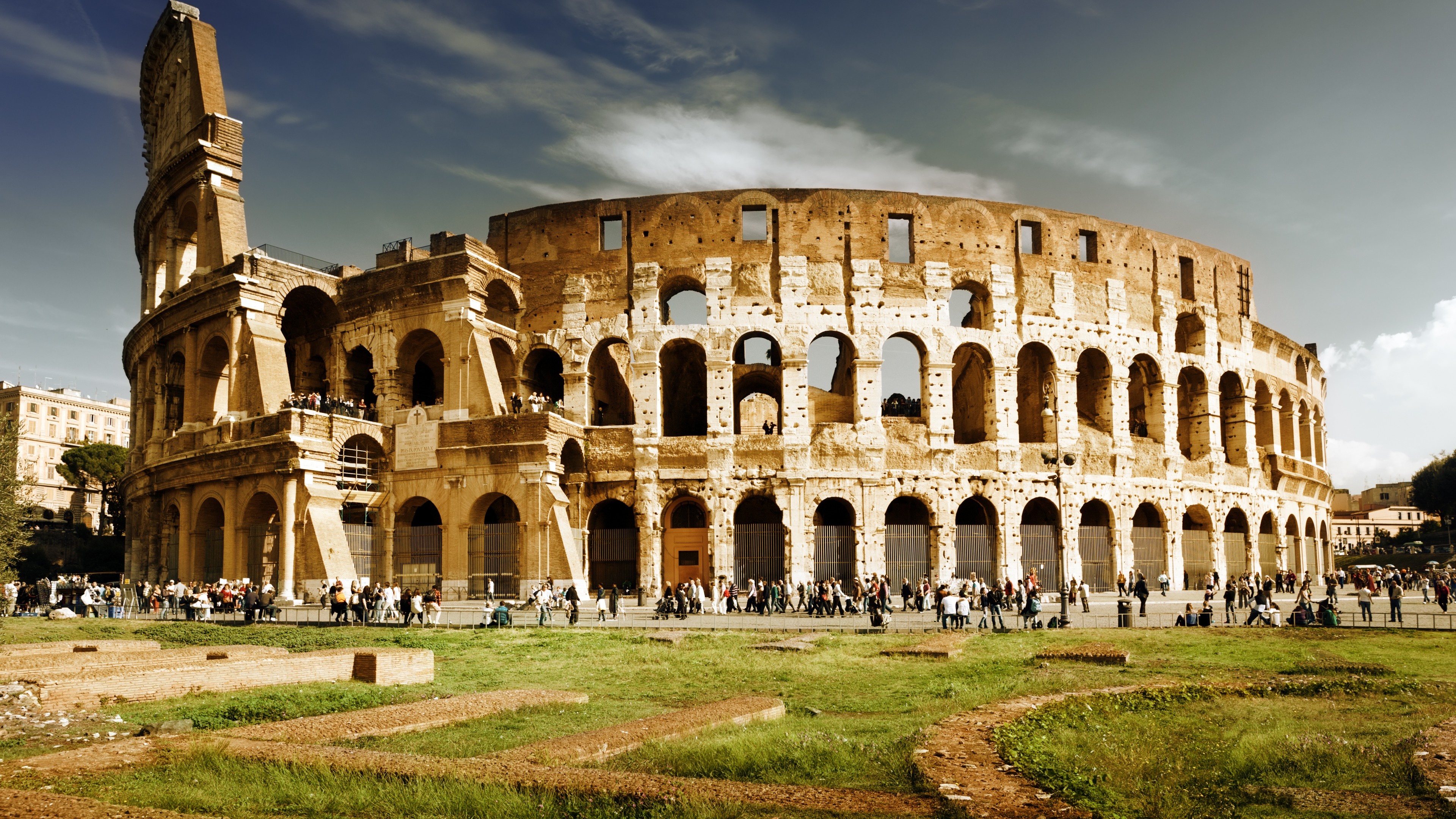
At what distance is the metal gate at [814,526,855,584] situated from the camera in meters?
29.3

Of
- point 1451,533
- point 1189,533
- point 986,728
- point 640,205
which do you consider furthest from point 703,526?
point 1451,533

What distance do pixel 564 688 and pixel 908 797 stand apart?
281 inches

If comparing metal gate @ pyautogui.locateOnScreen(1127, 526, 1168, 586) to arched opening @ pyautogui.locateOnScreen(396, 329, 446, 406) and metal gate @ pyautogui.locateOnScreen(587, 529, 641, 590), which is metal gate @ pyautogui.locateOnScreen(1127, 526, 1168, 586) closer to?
metal gate @ pyautogui.locateOnScreen(587, 529, 641, 590)

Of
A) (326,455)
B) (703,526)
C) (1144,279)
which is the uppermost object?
(1144,279)

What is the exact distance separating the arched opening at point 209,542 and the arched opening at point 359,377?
16.2 feet

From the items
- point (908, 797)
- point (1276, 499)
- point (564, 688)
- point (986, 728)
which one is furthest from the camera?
point (1276, 499)

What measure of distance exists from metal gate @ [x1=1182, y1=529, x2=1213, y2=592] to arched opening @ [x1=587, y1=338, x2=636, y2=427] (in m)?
17.9

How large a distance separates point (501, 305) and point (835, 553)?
12.3 metres

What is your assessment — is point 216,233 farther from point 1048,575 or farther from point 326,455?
point 1048,575

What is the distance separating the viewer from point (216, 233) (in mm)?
31328

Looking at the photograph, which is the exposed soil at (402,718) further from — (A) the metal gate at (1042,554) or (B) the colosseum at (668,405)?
(A) the metal gate at (1042,554)

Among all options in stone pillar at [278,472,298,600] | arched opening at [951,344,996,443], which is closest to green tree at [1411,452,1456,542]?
arched opening at [951,344,996,443]

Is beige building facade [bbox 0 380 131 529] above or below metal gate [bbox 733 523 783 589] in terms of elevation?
above

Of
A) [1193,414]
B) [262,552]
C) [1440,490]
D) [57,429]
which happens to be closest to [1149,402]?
[1193,414]
